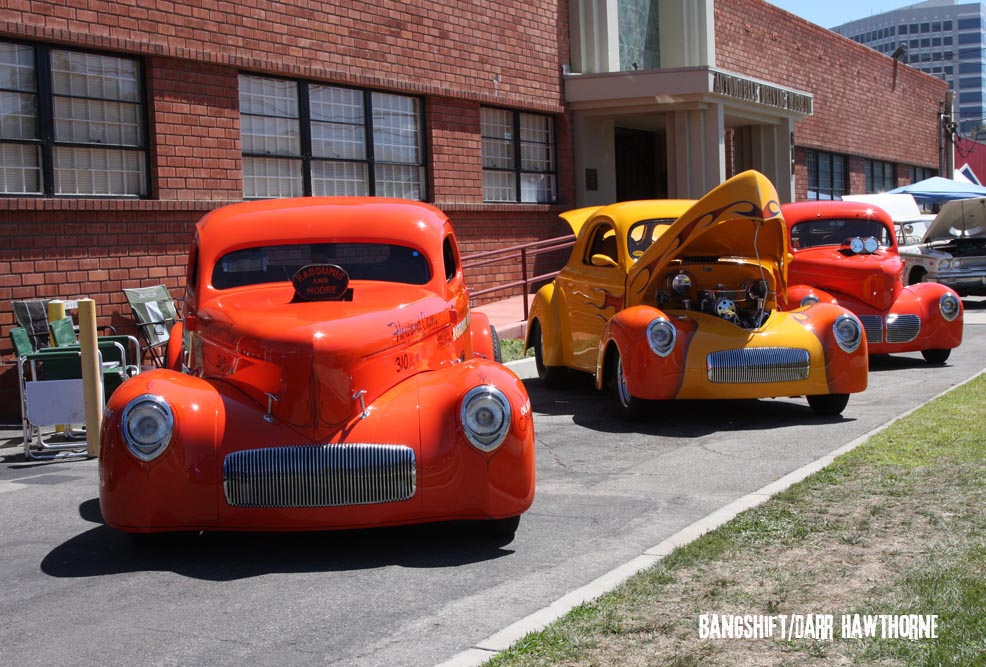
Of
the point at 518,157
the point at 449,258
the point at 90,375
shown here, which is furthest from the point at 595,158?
the point at 449,258

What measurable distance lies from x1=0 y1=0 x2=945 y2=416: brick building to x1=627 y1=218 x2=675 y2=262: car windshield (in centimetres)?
576

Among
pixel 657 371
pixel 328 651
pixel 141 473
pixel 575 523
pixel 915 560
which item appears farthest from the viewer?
pixel 657 371

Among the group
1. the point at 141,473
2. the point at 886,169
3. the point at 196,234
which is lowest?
the point at 141,473

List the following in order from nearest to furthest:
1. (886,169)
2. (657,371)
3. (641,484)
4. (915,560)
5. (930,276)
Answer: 1. (915,560)
2. (641,484)
3. (657,371)
4. (930,276)
5. (886,169)

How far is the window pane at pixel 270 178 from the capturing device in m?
14.7

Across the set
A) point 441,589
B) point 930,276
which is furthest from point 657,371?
point 930,276

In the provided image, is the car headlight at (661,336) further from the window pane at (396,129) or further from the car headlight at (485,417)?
the window pane at (396,129)

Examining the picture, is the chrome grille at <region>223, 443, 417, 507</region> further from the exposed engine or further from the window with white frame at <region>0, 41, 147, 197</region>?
the window with white frame at <region>0, 41, 147, 197</region>

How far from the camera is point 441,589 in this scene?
16.8 feet

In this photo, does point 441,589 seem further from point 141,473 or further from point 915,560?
point 915,560

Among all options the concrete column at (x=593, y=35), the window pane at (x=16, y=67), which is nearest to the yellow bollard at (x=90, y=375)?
the window pane at (x=16, y=67)

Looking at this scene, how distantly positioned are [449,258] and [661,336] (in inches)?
89.9

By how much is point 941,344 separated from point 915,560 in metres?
8.21

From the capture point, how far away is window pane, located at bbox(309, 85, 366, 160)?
15781 millimetres
